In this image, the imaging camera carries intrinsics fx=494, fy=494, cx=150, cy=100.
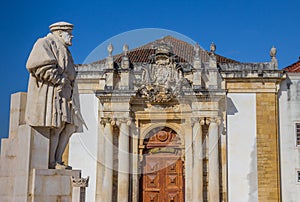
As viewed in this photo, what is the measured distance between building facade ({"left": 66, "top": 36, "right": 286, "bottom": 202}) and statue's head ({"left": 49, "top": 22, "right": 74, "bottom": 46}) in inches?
402

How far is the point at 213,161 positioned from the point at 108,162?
146 inches

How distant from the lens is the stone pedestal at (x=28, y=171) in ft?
22.5

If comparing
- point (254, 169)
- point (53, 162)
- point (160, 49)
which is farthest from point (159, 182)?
point (53, 162)

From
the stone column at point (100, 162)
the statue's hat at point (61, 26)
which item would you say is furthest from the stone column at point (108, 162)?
the statue's hat at point (61, 26)

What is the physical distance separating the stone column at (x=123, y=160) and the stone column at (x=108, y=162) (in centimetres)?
32

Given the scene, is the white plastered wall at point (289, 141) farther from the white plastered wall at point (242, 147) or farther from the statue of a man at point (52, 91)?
the statue of a man at point (52, 91)

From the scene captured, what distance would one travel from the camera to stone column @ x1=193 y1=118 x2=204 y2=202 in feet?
56.4

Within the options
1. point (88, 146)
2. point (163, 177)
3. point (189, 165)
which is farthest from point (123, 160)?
point (189, 165)

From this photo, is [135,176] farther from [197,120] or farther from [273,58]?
[273,58]

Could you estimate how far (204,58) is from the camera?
19344mm

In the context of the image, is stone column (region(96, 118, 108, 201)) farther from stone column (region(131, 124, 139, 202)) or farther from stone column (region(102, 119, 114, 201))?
stone column (region(131, 124, 139, 202))

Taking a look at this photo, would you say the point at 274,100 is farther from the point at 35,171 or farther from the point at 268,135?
the point at 35,171

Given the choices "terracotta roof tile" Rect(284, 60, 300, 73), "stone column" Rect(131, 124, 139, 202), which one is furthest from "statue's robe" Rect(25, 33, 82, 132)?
"terracotta roof tile" Rect(284, 60, 300, 73)

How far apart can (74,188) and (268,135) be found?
12126 millimetres
